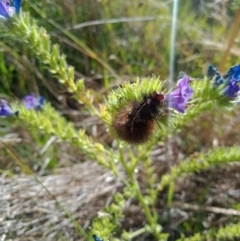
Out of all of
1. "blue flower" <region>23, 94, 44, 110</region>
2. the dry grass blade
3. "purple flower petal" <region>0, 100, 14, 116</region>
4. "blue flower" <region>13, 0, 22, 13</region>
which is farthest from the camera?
"blue flower" <region>23, 94, 44, 110</region>

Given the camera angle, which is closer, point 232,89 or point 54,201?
point 232,89

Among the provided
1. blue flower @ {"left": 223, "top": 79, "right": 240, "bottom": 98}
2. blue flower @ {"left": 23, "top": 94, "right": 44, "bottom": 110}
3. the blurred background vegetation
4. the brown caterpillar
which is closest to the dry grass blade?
the blurred background vegetation

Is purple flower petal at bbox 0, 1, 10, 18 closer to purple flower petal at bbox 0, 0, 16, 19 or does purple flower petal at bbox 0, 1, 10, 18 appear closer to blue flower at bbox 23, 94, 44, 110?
purple flower petal at bbox 0, 0, 16, 19

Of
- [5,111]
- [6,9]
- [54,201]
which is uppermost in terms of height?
[6,9]

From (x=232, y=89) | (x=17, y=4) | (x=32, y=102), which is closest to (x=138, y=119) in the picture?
(x=232, y=89)

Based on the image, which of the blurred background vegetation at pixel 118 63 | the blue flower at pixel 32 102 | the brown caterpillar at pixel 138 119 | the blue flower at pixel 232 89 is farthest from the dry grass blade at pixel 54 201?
the blue flower at pixel 232 89

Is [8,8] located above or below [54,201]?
above

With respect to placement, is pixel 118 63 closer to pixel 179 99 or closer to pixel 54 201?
pixel 54 201
